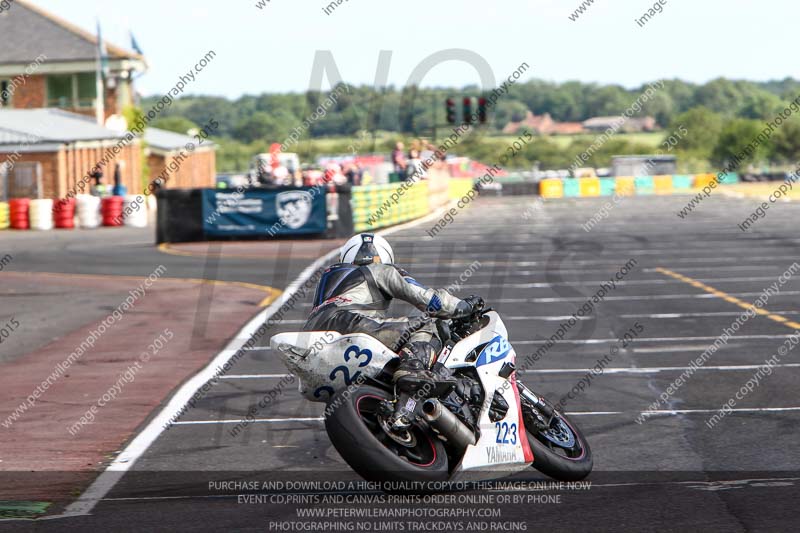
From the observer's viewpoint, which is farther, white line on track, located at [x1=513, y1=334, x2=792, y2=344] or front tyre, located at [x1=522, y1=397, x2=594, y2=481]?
white line on track, located at [x1=513, y1=334, x2=792, y2=344]

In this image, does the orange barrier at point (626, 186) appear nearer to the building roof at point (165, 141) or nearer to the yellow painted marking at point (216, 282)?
the building roof at point (165, 141)

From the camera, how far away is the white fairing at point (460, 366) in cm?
668

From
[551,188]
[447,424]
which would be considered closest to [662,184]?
[551,188]

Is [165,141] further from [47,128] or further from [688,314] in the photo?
[688,314]

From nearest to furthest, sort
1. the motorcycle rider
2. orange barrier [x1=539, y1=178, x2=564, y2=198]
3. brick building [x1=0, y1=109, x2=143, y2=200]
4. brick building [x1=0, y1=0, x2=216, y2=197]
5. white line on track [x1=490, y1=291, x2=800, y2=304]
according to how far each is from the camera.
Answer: the motorcycle rider
white line on track [x1=490, y1=291, x2=800, y2=304]
brick building [x1=0, y1=109, x2=143, y2=200]
brick building [x1=0, y1=0, x2=216, y2=197]
orange barrier [x1=539, y1=178, x2=564, y2=198]

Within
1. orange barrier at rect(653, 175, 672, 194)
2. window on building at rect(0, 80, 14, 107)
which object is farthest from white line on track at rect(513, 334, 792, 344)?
orange barrier at rect(653, 175, 672, 194)

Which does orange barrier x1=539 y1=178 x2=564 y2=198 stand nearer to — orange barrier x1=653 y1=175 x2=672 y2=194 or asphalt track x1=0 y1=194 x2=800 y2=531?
orange barrier x1=653 y1=175 x2=672 y2=194

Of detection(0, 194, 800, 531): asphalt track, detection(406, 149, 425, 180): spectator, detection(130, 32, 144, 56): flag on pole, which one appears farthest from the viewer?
detection(130, 32, 144, 56): flag on pole

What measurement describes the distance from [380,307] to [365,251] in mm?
436

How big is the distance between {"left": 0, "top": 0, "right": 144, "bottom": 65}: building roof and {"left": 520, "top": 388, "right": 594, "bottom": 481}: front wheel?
56.8 metres

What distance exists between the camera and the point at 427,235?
35.2 m

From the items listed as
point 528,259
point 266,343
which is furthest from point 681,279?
point 266,343

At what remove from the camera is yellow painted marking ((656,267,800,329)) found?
15.3 meters

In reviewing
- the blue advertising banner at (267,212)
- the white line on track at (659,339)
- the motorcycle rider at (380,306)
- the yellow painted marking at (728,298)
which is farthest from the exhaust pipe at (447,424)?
the blue advertising banner at (267,212)
